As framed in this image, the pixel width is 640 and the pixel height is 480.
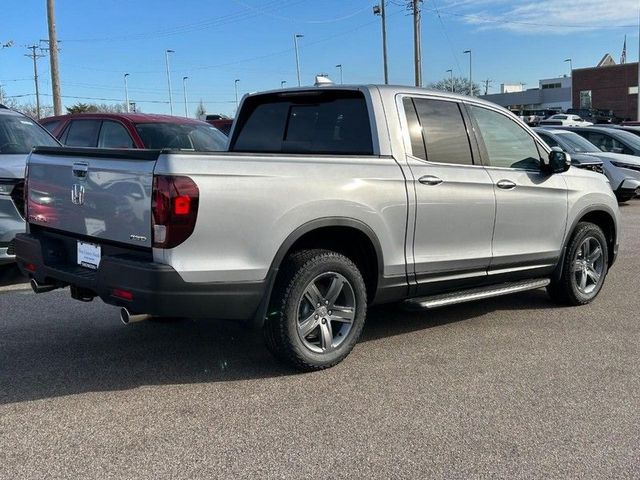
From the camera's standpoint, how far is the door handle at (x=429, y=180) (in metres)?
4.68

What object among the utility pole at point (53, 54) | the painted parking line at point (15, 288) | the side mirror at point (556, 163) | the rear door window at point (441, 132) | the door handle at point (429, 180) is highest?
the utility pole at point (53, 54)

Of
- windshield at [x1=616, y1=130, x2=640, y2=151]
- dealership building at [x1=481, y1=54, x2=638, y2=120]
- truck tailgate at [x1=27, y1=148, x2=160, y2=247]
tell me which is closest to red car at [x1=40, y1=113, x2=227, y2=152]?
truck tailgate at [x1=27, y1=148, x2=160, y2=247]

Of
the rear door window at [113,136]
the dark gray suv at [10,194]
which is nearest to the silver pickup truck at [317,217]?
the dark gray suv at [10,194]

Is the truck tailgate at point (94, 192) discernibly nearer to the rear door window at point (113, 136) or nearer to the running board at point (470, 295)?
the running board at point (470, 295)

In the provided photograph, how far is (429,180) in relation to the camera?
15.5ft

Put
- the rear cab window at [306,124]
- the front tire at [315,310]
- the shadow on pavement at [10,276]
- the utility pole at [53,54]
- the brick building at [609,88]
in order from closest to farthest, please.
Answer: the front tire at [315,310] < the rear cab window at [306,124] < the shadow on pavement at [10,276] < the utility pole at [53,54] < the brick building at [609,88]

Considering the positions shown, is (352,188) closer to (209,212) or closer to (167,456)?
(209,212)

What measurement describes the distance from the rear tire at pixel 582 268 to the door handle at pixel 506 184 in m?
1.14

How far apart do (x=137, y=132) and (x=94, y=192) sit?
478cm

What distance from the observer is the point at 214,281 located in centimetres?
377

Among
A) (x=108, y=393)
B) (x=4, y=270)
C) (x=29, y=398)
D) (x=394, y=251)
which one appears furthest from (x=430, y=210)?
(x=4, y=270)

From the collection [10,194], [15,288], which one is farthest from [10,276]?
[10,194]

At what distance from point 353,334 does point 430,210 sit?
3.48 ft

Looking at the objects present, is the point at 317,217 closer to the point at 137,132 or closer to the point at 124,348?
the point at 124,348
